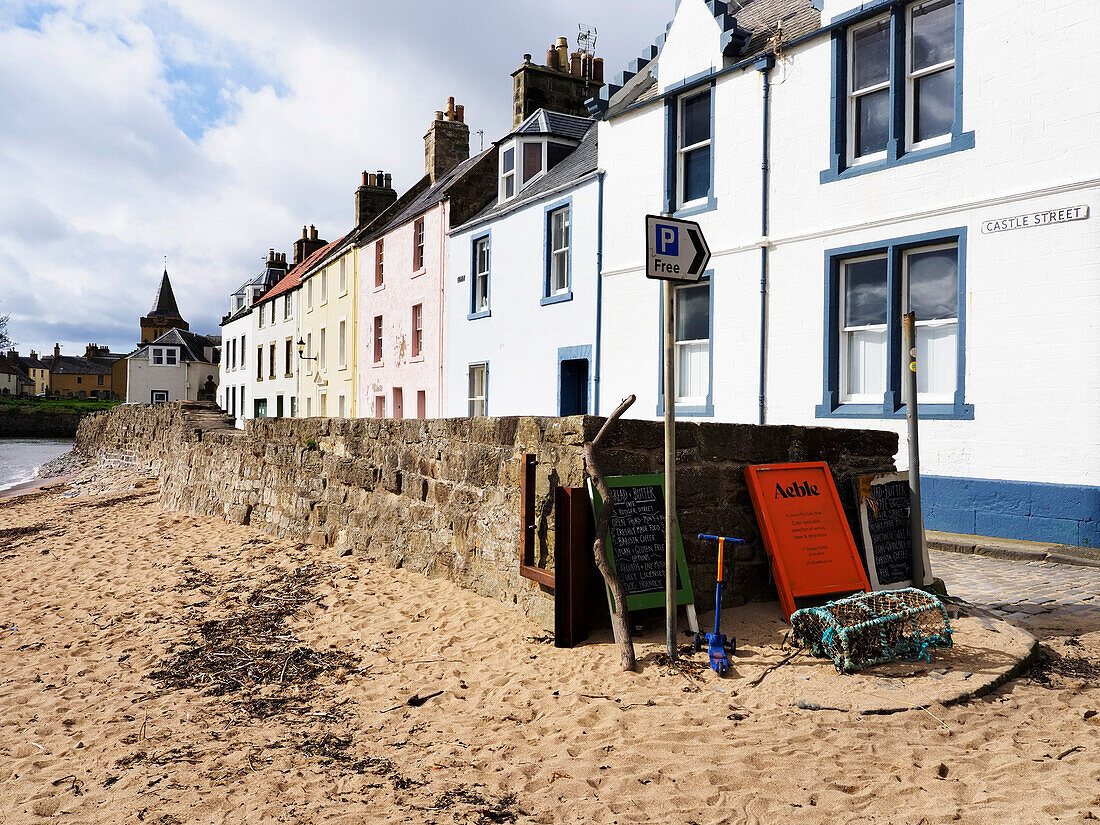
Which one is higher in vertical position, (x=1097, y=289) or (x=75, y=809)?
(x=1097, y=289)

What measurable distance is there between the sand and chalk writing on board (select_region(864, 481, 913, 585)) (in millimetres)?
1050

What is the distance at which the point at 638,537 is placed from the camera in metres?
5.53

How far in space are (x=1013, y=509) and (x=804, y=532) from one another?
5011 mm

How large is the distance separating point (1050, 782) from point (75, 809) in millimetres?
4456

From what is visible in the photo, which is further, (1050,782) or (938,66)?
(938,66)

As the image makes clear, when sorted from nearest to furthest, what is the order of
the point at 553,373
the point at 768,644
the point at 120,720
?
the point at 120,720
the point at 768,644
the point at 553,373

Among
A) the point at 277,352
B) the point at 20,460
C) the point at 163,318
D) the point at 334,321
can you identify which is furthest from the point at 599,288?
the point at 163,318

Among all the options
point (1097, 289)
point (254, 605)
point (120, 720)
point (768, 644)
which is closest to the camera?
point (120, 720)

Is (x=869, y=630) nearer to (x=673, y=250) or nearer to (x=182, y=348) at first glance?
(x=673, y=250)

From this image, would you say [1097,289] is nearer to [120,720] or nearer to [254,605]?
[254,605]

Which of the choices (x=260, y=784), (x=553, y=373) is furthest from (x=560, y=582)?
(x=553, y=373)

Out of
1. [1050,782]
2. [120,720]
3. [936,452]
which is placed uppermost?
[936,452]

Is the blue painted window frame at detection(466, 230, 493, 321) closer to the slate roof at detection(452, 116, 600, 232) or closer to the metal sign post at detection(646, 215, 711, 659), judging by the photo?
the slate roof at detection(452, 116, 600, 232)

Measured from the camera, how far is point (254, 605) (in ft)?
24.8
